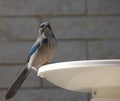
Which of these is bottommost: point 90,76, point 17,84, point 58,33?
point 17,84

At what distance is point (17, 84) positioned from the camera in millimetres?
4445

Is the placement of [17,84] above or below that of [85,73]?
below

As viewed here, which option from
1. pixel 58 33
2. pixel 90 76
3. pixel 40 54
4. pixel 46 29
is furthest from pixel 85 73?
pixel 58 33

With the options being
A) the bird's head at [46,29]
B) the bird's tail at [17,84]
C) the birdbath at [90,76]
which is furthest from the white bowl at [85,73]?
the bird's head at [46,29]

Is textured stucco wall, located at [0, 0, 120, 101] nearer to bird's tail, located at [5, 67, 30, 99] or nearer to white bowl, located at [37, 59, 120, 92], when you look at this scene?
bird's tail, located at [5, 67, 30, 99]

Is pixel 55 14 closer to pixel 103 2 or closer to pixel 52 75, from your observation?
pixel 103 2

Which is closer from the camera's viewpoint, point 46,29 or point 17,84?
point 17,84

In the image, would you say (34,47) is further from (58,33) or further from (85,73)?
Answer: (85,73)

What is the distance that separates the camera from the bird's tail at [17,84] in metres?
4.39

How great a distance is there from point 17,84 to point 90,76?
153cm

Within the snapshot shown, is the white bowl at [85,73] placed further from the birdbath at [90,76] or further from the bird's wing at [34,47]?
the bird's wing at [34,47]

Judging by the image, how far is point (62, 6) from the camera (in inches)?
196

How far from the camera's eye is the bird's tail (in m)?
4.39

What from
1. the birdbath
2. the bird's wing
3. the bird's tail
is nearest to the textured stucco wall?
the bird's tail
